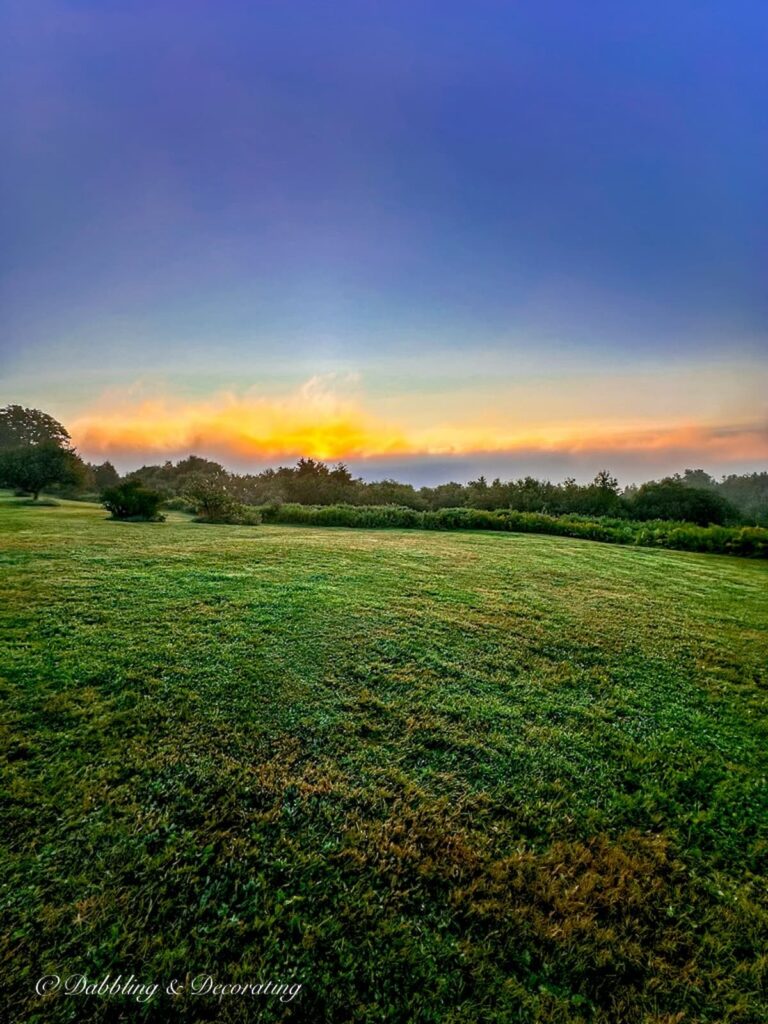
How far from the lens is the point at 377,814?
2.07 meters

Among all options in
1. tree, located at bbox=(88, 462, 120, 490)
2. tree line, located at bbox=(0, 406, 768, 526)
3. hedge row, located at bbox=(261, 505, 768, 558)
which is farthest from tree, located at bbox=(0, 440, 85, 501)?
tree, located at bbox=(88, 462, 120, 490)

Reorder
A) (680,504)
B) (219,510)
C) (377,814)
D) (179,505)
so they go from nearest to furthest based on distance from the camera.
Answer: (377,814)
(219,510)
(179,505)
(680,504)

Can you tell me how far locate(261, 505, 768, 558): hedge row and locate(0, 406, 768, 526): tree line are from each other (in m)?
2.83

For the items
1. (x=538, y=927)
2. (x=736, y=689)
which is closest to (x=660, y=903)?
(x=538, y=927)

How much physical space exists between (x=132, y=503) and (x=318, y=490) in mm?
17308

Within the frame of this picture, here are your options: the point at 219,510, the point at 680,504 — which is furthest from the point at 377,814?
the point at 680,504

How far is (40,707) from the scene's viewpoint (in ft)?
8.58

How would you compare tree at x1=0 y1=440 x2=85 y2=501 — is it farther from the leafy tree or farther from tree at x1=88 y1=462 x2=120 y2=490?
the leafy tree

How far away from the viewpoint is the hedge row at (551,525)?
12062 millimetres

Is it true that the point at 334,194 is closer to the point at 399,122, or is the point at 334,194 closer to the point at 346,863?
the point at 399,122

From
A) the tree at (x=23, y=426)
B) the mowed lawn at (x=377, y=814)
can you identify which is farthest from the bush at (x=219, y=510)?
the tree at (x=23, y=426)

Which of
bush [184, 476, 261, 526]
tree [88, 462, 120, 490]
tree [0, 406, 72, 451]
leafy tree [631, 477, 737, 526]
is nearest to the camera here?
bush [184, 476, 261, 526]

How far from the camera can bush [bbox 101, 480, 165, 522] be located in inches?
483

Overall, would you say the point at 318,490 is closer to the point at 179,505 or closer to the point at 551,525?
the point at 179,505
